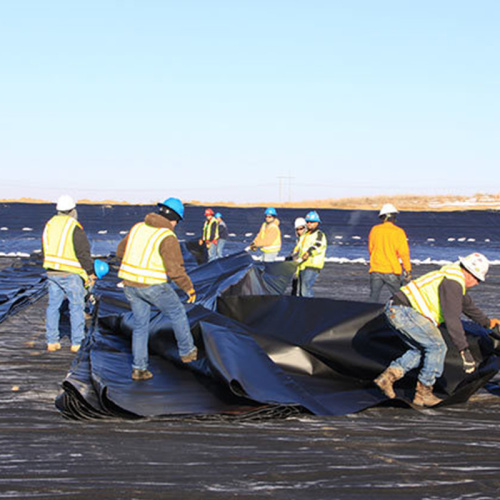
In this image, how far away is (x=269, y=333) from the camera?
719cm

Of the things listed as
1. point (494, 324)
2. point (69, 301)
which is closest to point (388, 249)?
point (494, 324)

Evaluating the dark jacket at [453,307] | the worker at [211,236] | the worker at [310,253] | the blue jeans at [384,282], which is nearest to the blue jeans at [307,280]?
the worker at [310,253]

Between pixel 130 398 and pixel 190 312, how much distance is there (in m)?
1.49

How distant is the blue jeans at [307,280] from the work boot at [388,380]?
4689 millimetres

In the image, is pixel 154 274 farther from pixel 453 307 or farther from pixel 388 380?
pixel 453 307

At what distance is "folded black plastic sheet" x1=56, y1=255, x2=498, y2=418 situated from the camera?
5.61m

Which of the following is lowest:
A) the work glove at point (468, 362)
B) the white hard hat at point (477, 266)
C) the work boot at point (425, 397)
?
A: the work boot at point (425, 397)

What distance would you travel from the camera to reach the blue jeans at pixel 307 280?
35.4ft

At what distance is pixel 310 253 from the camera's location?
1062cm

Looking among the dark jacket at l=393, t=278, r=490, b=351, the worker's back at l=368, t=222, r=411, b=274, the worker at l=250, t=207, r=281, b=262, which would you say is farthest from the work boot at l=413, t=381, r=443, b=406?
the worker at l=250, t=207, r=281, b=262

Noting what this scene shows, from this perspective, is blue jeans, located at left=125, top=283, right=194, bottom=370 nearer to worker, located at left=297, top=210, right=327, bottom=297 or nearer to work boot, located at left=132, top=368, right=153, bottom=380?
work boot, located at left=132, top=368, right=153, bottom=380

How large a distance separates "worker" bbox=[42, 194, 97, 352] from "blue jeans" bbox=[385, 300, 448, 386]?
342cm

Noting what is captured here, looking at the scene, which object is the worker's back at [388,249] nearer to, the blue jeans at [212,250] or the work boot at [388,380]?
the work boot at [388,380]

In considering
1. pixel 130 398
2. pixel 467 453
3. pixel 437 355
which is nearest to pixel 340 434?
pixel 467 453
